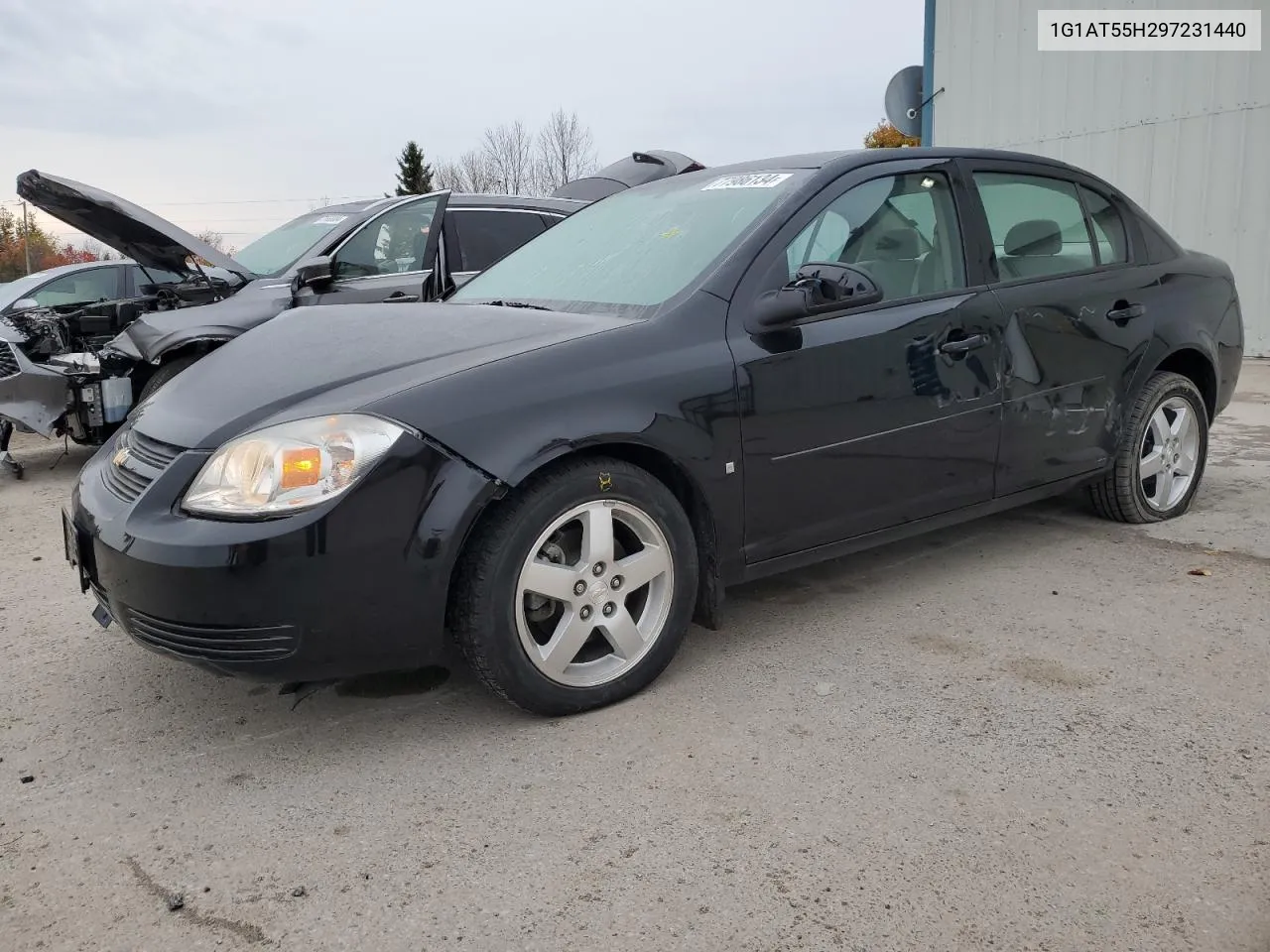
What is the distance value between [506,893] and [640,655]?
94cm

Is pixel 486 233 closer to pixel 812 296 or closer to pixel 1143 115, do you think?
pixel 812 296

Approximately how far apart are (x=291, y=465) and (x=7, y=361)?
16.2ft

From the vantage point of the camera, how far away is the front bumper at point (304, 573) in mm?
2344

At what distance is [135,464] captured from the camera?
8.93 ft

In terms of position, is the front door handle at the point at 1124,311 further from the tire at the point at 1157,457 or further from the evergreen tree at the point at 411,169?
the evergreen tree at the point at 411,169

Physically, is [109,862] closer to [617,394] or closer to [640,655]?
[640,655]

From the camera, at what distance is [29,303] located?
832 centimetres

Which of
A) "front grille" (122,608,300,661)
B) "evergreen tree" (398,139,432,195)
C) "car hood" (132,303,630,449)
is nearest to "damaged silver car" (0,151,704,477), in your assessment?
"car hood" (132,303,630,449)

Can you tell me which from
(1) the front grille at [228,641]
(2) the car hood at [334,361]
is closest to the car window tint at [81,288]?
(2) the car hood at [334,361]

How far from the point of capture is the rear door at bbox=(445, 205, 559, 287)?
700 cm

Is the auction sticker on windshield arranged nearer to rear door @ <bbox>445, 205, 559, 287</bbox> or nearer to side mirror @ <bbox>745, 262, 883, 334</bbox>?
side mirror @ <bbox>745, 262, 883, 334</bbox>

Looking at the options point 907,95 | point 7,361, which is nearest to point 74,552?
point 7,361

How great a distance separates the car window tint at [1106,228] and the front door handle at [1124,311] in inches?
7.8

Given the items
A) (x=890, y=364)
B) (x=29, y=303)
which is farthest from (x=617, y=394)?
(x=29, y=303)
